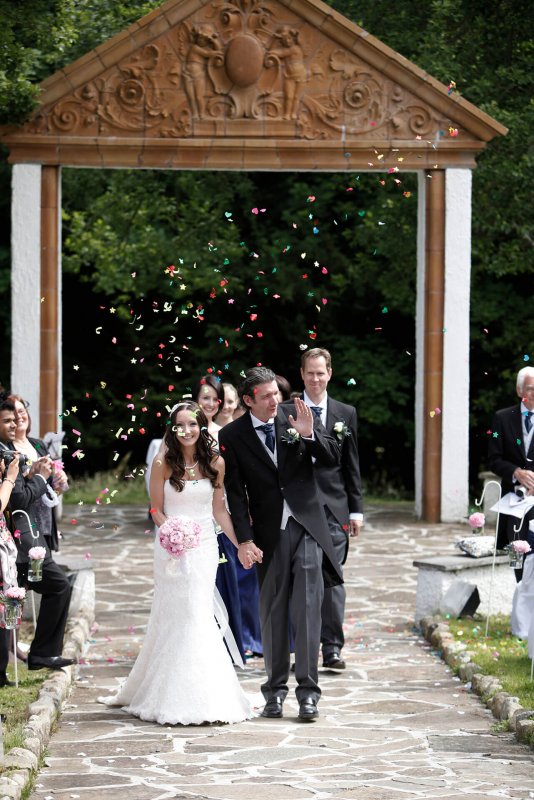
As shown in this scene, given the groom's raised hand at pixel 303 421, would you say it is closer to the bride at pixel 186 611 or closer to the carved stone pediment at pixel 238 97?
the bride at pixel 186 611

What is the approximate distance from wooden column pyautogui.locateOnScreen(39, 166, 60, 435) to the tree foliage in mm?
2827

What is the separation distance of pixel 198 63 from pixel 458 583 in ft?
26.3

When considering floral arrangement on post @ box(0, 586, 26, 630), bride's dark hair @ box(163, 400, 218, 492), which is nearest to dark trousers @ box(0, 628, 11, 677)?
floral arrangement on post @ box(0, 586, 26, 630)

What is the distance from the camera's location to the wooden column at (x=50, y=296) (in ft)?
55.7

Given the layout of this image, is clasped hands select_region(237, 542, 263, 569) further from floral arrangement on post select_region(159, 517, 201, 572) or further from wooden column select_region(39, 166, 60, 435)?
wooden column select_region(39, 166, 60, 435)

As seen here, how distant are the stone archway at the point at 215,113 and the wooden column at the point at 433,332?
30cm

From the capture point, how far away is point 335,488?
995 centimetres

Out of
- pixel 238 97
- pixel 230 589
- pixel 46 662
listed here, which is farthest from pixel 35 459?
pixel 238 97

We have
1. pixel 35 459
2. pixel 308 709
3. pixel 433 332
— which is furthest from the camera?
pixel 433 332

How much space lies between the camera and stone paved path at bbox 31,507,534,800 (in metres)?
6.75

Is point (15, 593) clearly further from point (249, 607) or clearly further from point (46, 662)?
point (249, 607)

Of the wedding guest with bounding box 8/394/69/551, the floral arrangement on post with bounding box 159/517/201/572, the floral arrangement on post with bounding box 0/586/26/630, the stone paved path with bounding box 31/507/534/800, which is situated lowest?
the stone paved path with bounding box 31/507/534/800

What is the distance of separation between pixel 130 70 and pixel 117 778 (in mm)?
11463

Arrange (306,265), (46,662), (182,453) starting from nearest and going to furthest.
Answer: (182,453) → (46,662) → (306,265)
